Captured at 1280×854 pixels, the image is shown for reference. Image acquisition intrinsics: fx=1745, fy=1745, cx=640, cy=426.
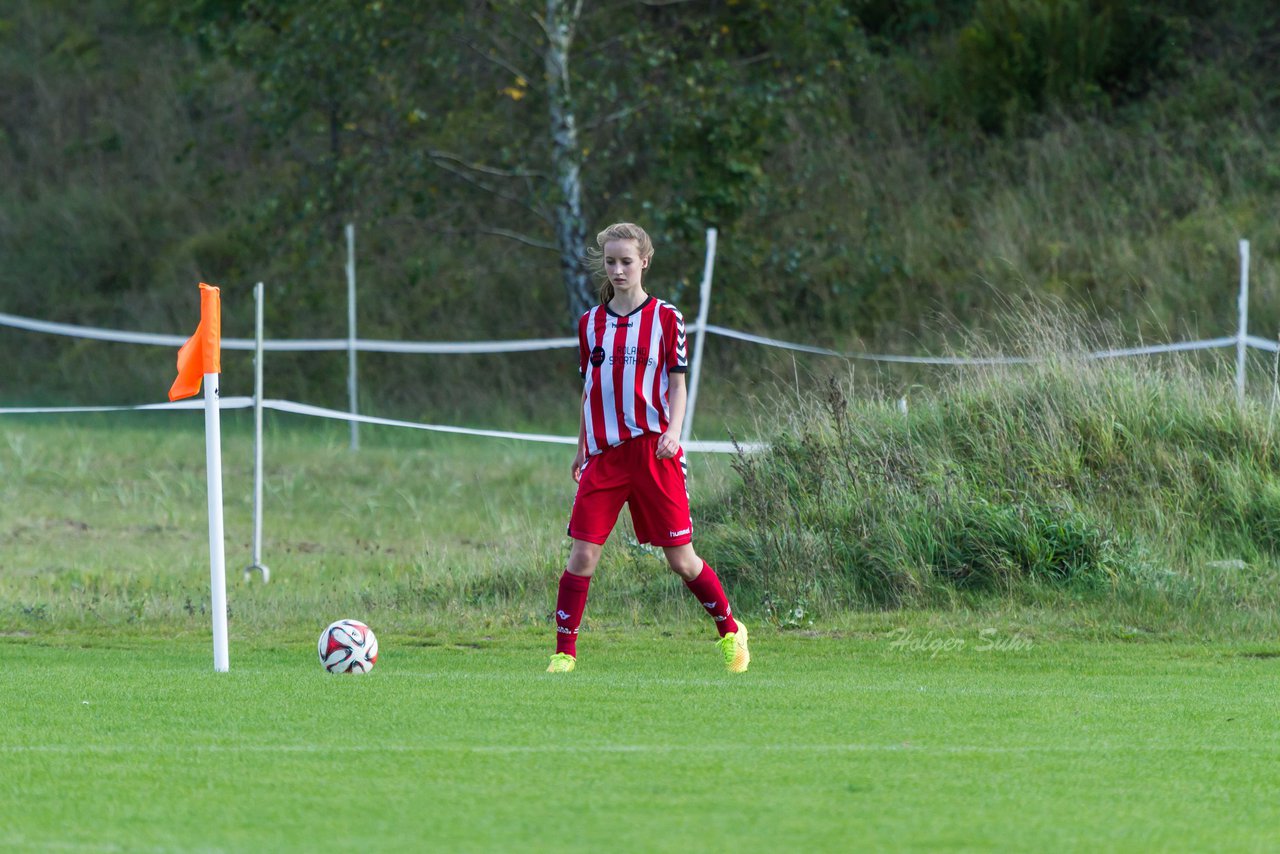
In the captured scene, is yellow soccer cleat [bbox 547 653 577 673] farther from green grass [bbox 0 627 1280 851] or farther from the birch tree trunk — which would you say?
the birch tree trunk

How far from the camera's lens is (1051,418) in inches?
433

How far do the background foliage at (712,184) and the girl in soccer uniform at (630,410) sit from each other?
10342 millimetres

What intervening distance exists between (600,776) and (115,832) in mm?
1432


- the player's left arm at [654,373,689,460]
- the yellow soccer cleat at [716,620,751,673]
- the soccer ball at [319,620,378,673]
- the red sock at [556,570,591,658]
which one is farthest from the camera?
the yellow soccer cleat at [716,620,751,673]

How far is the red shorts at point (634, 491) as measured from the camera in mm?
7512

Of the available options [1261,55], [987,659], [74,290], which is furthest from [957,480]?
[74,290]

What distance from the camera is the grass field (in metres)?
4.68

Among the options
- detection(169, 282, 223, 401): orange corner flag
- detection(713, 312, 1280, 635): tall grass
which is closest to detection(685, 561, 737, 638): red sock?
detection(713, 312, 1280, 635): tall grass

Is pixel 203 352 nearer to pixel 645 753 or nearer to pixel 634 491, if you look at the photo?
pixel 634 491

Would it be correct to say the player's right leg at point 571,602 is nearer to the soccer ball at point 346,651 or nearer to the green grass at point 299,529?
the soccer ball at point 346,651

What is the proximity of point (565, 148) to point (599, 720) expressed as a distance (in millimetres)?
14276

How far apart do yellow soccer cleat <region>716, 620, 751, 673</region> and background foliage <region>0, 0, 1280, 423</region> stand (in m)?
10.1

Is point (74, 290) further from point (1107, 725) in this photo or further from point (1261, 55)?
point (1107, 725)

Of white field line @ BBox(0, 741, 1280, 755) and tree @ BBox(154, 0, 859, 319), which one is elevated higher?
tree @ BBox(154, 0, 859, 319)
